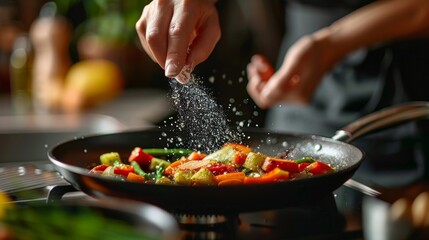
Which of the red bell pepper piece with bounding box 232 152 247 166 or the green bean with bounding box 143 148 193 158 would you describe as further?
the green bean with bounding box 143 148 193 158

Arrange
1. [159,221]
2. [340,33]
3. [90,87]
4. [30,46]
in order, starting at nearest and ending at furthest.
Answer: [159,221]
[340,33]
[90,87]
[30,46]

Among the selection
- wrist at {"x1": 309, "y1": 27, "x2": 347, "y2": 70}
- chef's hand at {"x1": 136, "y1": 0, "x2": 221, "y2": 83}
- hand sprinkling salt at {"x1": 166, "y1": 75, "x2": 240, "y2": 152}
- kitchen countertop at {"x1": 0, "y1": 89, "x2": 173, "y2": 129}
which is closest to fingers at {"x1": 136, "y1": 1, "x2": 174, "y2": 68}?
chef's hand at {"x1": 136, "y1": 0, "x2": 221, "y2": 83}

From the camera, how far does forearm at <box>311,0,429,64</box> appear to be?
6.13 ft

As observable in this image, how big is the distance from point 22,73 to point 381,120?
1.81 m

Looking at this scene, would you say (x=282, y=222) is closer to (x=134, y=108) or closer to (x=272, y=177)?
(x=272, y=177)

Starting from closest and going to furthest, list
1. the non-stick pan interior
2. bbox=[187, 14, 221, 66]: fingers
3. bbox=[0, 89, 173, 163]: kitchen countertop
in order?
the non-stick pan interior, bbox=[187, 14, 221, 66]: fingers, bbox=[0, 89, 173, 163]: kitchen countertop

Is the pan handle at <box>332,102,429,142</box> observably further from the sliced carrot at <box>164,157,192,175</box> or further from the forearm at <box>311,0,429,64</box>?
the forearm at <box>311,0,429,64</box>

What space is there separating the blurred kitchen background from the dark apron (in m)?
0.35

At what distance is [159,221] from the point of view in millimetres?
689

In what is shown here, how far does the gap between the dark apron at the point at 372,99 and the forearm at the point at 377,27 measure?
112 mm

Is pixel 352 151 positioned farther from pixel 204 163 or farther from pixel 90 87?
pixel 90 87

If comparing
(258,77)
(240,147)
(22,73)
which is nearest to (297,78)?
(258,77)

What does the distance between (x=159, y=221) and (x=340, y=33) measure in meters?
1.33

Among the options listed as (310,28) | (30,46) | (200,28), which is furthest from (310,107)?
(30,46)
